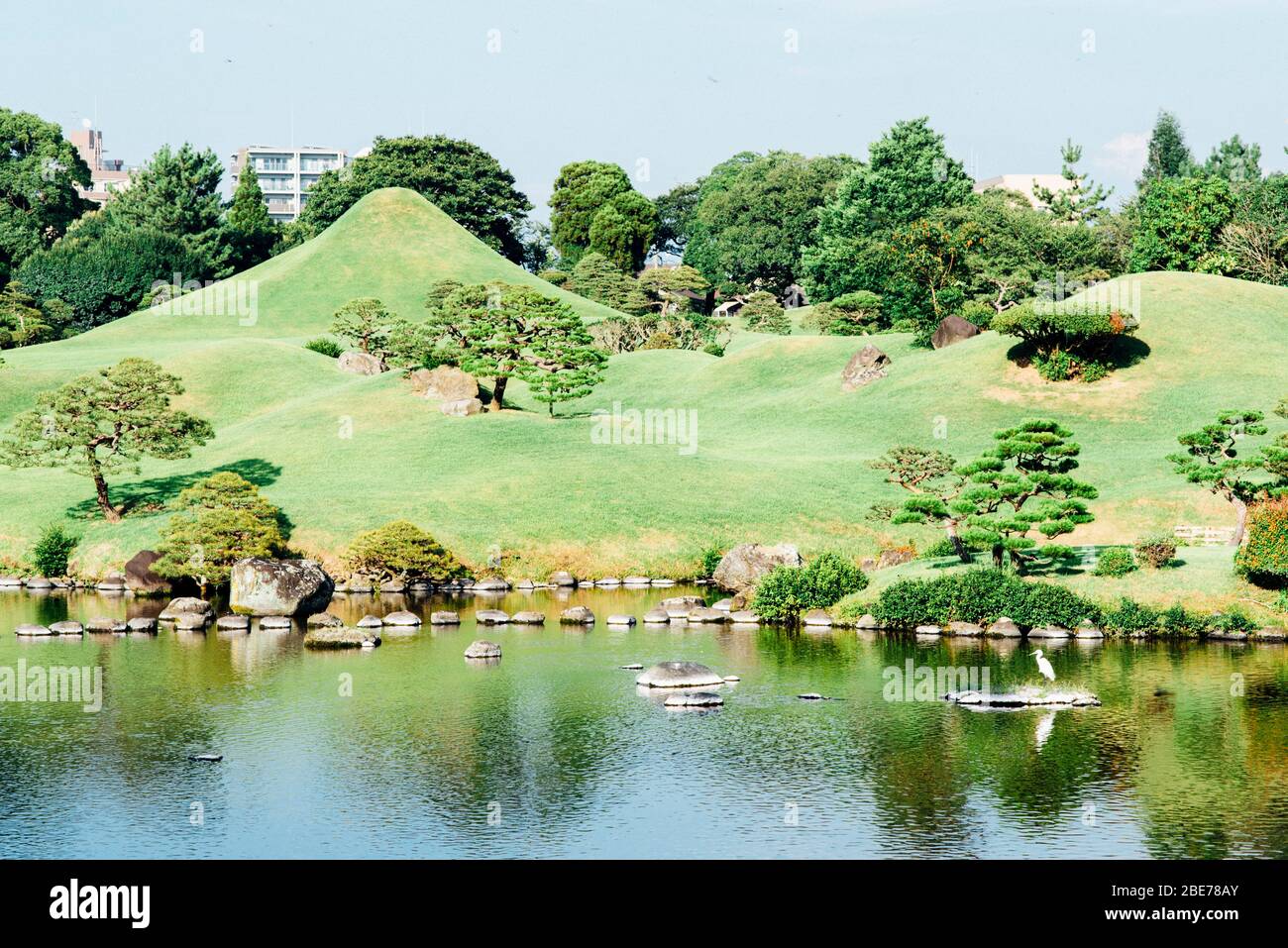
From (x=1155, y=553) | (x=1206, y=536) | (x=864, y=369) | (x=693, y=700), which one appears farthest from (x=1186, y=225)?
(x=693, y=700)

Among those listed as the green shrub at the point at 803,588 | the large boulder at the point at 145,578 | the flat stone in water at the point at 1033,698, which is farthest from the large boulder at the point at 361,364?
the flat stone in water at the point at 1033,698

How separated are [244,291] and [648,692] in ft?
351

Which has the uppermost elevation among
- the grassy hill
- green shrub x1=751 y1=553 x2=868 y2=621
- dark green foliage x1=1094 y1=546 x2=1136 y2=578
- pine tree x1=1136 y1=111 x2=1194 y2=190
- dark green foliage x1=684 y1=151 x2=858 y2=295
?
pine tree x1=1136 y1=111 x2=1194 y2=190

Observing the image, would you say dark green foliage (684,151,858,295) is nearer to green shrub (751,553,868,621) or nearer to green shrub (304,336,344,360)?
green shrub (304,336,344,360)

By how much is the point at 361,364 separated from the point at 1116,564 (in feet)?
208

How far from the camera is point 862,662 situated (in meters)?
42.3

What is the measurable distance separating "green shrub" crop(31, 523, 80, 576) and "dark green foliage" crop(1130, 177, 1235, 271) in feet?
260

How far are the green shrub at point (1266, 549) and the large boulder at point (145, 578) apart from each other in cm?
4052

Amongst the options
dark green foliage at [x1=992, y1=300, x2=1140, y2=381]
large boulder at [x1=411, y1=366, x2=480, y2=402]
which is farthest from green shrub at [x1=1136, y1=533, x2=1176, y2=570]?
large boulder at [x1=411, y1=366, x2=480, y2=402]

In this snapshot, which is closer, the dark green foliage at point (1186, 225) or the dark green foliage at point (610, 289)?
the dark green foliage at point (1186, 225)

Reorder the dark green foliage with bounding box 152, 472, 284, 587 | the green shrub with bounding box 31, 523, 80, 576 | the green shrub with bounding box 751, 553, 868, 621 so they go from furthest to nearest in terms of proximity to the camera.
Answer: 1. the green shrub with bounding box 31, 523, 80, 576
2. the dark green foliage with bounding box 152, 472, 284, 587
3. the green shrub with bounding box 751, 553, 868, 621

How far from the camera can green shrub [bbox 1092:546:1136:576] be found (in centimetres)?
4816

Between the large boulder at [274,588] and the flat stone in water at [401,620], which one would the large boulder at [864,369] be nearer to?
the large boulder at [274,588]

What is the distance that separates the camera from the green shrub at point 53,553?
59.5m
